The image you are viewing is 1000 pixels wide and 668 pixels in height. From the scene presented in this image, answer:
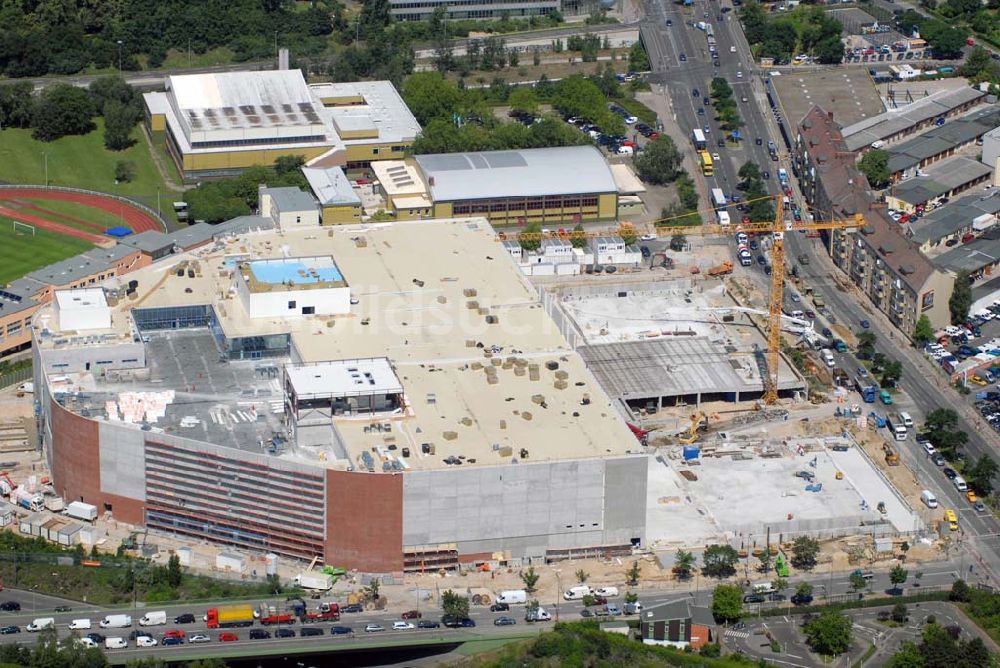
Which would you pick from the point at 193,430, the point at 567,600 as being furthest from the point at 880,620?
the point at 193,430

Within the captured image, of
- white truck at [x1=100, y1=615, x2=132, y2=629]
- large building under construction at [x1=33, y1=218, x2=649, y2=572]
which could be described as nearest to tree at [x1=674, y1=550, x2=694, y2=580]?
large building under construction at [x1=33, y1=218, x2=649, y2=572]

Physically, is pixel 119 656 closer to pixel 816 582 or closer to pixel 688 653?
pixel 688 653

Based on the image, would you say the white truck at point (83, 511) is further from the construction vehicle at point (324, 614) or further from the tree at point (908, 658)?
the tree at point (908, 658)

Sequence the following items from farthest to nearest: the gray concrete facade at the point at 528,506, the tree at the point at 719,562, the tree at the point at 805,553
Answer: the tree at the point at 805,553 < the tree at the point at 719,562 < the gray concrete facade at the point at 528,506

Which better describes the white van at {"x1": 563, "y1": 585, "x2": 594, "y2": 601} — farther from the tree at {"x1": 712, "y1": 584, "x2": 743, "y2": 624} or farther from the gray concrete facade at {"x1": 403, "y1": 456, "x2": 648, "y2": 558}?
the tree at {"x1": 712, "y1": 584, "x2": 743, "y2": 624}

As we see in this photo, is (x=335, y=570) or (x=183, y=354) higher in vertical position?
(x=183, y=354)

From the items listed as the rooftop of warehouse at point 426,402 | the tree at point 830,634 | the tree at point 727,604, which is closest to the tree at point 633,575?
the tree at point 727,604
